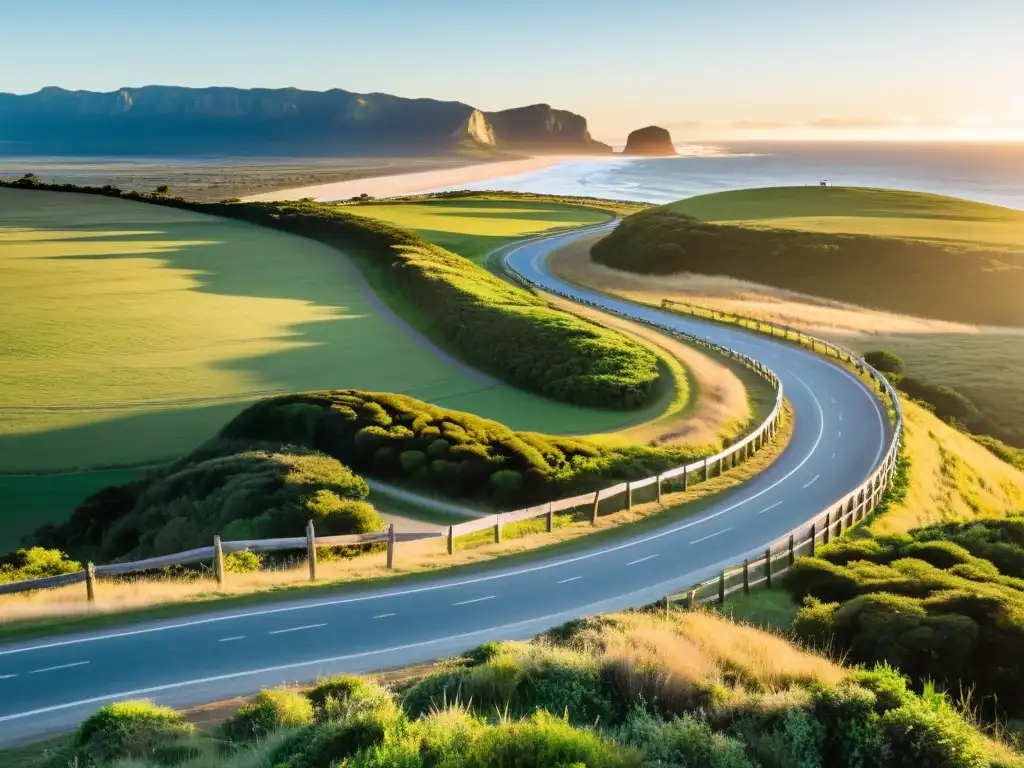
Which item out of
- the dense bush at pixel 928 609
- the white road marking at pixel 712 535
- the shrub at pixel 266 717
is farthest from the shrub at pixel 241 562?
the dense bush at pixel 928 609

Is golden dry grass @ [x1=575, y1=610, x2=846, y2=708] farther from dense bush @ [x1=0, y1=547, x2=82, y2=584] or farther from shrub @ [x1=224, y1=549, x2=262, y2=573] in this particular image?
dense bush @ [x1=0, y1=547, x2=82, y2=584]

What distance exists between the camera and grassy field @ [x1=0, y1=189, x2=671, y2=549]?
1323 inches

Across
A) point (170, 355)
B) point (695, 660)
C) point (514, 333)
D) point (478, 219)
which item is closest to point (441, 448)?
point (695, 660)

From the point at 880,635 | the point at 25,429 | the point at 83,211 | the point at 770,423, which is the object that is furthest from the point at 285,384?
the point at 83,211

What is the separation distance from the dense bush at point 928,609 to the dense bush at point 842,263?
208 feet

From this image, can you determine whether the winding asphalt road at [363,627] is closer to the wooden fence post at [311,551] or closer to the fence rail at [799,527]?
the wooden fence post at [311,551]

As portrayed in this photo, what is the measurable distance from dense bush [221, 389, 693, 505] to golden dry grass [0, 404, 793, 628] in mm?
2933

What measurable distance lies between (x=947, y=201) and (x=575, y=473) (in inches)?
4399

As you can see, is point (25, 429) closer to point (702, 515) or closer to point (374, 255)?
point (702, 515)

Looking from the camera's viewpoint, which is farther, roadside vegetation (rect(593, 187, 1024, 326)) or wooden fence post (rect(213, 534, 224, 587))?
roadside vegetation (rect(593, 187, 1024, 326))

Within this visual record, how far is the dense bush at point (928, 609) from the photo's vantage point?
12.7 m

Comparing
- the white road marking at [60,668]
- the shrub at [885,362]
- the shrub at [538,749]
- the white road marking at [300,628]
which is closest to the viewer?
the shrub at [538,749]

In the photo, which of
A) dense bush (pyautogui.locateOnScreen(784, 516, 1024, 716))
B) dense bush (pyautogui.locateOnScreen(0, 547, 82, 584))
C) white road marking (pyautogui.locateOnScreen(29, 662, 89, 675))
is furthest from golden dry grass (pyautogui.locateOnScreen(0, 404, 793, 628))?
dense bush (pyautogui.locateOnScreen(784, 516, 1024, 716))

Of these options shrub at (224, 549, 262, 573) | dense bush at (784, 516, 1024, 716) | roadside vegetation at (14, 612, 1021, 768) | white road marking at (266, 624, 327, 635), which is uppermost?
roadside vegetation at (14, 612, 1021, 768)
